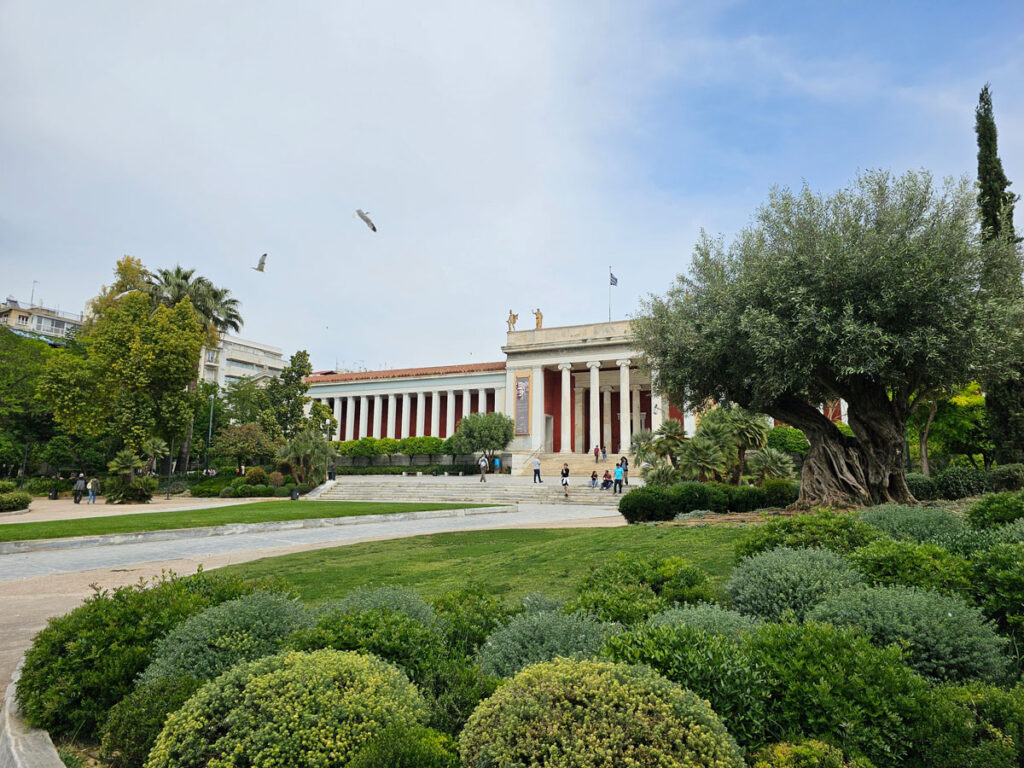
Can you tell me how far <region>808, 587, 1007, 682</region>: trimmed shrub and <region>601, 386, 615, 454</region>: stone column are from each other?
178 feet

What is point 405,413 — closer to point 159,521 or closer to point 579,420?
point 579,420

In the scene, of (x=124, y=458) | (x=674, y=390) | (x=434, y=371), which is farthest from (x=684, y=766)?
(x=434, y=371)

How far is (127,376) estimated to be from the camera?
31641 millimetres

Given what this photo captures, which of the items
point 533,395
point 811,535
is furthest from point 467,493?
point 811,535

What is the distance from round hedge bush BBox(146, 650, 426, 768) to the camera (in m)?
2.64

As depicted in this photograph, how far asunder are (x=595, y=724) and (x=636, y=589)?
7.80 feet

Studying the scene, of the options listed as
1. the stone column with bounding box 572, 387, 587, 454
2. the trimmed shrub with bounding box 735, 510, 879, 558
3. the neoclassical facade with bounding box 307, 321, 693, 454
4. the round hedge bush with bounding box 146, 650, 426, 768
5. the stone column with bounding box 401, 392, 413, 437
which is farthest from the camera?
the stone column with bounding box 401, 392, 413, 437

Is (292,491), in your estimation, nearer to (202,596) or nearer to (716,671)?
(202,596)

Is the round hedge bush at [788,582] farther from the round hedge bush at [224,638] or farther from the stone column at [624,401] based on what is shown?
the stone column at [624,401]

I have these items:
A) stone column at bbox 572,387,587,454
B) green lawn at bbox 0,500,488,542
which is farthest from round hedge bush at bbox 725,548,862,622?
stone column at bbox 572,387,587,454

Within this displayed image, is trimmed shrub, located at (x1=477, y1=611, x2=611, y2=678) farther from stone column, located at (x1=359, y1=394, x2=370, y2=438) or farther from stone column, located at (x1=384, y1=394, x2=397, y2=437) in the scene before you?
stone column, located at (x1=359, y1=394, x2=370, y2=438)

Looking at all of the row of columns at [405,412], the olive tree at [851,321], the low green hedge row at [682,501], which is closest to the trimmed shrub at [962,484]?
the olive tree at [851,321]

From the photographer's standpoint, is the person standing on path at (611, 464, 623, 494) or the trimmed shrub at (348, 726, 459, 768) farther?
the person standing on path at (611, 464, 623, 494)

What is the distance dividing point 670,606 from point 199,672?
317 centimetres
